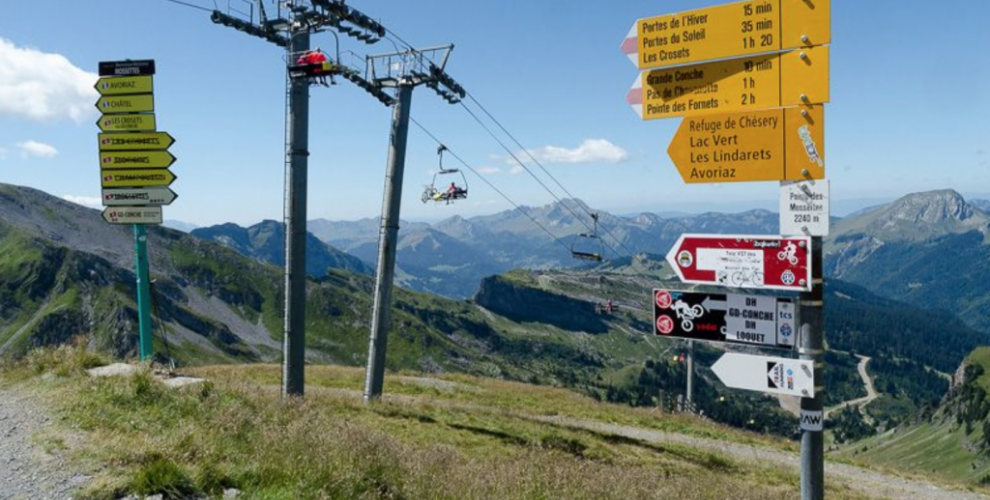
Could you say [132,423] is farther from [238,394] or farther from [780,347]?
[780,347]

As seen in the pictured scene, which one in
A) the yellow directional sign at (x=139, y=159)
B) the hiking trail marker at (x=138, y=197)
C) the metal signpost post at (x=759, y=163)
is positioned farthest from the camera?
the hiking trail marker at (x=138, y=197)

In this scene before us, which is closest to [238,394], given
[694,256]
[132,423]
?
[132,423]

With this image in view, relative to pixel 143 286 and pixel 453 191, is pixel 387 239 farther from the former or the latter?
pixel 453 191

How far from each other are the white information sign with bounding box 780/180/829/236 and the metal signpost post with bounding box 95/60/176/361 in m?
→ 13.3

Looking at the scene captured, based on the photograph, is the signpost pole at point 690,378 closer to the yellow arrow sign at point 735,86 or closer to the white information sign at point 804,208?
the yellow arrow sign at point 735,86

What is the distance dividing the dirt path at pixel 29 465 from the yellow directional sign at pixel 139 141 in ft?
23.2

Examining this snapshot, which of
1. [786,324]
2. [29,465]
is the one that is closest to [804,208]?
[786,324]

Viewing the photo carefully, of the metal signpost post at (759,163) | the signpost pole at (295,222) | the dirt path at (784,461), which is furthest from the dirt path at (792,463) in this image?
the metal signpost post at (759,163)

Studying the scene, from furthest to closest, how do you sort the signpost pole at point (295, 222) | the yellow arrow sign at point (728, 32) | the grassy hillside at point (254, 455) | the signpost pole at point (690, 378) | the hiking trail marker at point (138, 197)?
the signpost pole at point (690, 378) < the signpost pole at point (295, 222) < the hiking trail marker at point (138, 197) < the grassy hillside at point (254, 455) < the yellow arrow sign at point (728, 32)

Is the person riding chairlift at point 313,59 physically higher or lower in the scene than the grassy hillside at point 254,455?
higher

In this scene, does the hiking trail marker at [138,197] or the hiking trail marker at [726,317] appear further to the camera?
the hiking trail marker at [138,197]

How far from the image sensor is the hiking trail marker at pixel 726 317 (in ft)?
18.6

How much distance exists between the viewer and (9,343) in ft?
559

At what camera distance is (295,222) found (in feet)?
55.4
